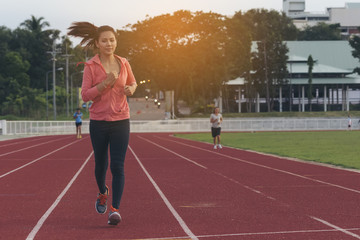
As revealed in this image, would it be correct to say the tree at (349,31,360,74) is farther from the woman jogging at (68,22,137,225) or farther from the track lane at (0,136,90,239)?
the woman jogging at (68,22,137,225)

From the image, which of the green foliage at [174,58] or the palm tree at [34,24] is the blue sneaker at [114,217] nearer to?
the green foliage at [174,58]

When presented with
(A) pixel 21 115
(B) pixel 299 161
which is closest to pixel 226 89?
(A) pixel 21 115

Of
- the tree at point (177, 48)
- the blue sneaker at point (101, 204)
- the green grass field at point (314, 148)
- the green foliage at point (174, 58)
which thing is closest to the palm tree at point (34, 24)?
the green foliage at point (174, 58)

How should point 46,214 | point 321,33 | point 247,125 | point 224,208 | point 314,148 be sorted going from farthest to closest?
point 321,33, point 247,125, point 314,148, point 224,208, point 46,214

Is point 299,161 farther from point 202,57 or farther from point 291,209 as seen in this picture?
point 202,57

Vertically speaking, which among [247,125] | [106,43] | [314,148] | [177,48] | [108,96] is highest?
[177,48]

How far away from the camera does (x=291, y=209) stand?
7.68 m

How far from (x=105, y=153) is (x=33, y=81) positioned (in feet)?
295

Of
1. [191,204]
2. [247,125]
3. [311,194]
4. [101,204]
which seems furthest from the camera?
[247,125]

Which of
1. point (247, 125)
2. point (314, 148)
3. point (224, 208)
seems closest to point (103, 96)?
point (224, 208)

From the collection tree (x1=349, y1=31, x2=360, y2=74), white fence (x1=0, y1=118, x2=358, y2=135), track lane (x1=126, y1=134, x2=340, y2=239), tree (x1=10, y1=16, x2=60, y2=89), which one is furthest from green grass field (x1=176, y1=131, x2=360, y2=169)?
tree (x1=10, y1=16, x2=60, y2=89)

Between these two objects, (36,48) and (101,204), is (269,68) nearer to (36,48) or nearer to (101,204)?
(36,48)

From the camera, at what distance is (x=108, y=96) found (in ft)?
20.4

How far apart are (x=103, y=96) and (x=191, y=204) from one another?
2.64 metres
